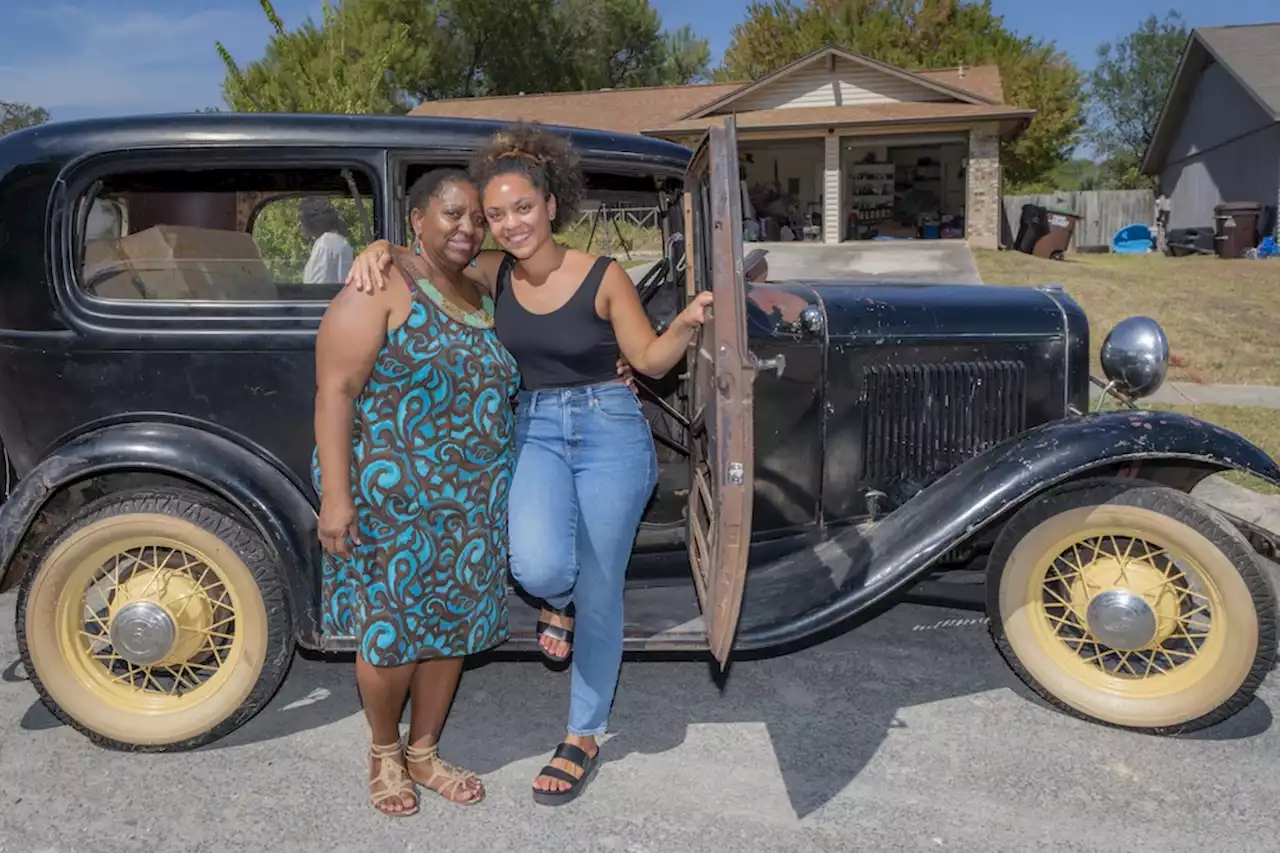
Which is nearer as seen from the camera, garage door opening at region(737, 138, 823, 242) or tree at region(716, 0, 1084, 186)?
garage door opening at region(737, 138, 823, 242)

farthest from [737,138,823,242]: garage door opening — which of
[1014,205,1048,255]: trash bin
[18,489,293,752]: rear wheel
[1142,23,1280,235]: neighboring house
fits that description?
[18,489,293,752]: rear wheel

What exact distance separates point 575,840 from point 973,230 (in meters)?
20.1

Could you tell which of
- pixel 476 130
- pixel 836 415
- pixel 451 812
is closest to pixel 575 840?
pixel 451 812

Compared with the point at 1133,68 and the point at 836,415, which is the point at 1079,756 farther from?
the point at 1133,68

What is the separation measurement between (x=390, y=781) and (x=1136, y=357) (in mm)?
2864

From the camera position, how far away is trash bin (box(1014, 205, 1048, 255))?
1905 cm

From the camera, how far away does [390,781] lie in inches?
112

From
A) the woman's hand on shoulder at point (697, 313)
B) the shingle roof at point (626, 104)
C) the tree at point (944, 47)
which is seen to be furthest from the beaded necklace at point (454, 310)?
the tree at point (944, 47)

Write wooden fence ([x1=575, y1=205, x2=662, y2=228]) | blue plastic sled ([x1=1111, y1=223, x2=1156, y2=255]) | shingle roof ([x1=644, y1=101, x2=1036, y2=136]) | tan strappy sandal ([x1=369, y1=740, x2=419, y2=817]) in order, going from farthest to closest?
blue plastic sled ([x1=1111, y1=223, x2=1156, y2=255]) < shingle roof ([x1=644, y1=101, x2=1036, y2=136]) < wooden fence ([x1=575, y1=205, x2=662, y2=228]) < tan strappy sandal ([x1=369, y1=740, x2=419, y2=817])

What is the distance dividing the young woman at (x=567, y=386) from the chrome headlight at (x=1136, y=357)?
74.5 inches

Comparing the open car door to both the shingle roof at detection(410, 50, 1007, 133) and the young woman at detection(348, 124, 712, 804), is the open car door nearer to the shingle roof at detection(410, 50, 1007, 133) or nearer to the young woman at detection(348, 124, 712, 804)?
the young woman at detection(348, 124, 712, 804)

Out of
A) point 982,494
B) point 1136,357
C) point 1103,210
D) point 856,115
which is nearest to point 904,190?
point 856,115

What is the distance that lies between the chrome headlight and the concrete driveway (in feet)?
35.9

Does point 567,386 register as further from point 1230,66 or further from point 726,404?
point 1230,66
